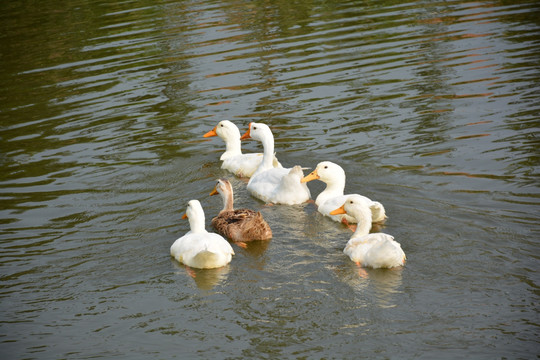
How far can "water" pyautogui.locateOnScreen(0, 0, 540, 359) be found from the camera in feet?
20.9

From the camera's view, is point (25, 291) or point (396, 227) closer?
point (25, 291)

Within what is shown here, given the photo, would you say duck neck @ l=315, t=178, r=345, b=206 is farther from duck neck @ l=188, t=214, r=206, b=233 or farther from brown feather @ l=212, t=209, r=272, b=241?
duck neck @ l=188, t=214, r=206, b=233

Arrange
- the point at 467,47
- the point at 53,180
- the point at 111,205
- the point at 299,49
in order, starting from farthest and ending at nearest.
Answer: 1. the point at 299,49
2. the point at 467,47
3. the point at 53,180
4. the point at 111,205

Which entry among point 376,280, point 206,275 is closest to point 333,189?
point 376,280

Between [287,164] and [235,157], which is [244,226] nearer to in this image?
[287,164]

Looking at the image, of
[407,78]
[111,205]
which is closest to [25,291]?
[111,205]

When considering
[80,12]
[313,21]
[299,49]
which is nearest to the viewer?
[299,49]

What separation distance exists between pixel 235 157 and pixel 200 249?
3659mm

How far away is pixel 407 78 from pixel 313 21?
21.1 feet

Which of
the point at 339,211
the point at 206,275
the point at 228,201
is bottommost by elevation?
the point at 206,275

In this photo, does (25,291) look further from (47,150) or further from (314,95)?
(314,95)

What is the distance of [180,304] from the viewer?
6898 millimetres

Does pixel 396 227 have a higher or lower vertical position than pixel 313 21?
lower

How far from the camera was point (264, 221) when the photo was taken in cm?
814
